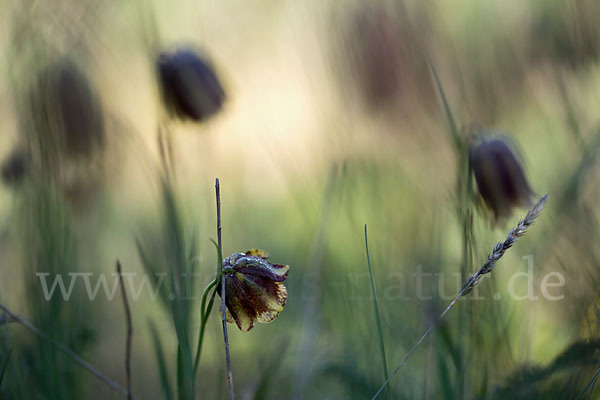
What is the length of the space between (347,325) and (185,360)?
355 millimetres

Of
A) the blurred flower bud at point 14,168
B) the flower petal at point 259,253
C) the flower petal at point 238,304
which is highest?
the blurred flower bud at point 14,168

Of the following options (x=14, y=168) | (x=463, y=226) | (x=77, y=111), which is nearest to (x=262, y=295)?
(x=463, y=226)

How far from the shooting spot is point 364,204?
1.20 m

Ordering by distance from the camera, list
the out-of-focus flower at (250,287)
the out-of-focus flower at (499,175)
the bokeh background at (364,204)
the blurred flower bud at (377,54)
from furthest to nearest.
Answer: the blurred flower bud at (377,54), the out-of-focus flower at (499,175), the bokeh background at (364,204), the out-of-focus flower at (250,287)

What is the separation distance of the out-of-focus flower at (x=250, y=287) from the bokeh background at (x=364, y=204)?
132mm

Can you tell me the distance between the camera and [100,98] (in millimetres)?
1116

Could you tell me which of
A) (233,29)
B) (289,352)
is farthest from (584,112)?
(233,29)

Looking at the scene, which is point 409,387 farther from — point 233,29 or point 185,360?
point 233,29

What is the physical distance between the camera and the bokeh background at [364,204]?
71cm

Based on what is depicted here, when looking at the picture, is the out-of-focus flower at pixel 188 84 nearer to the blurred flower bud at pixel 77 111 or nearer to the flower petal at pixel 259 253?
the blurred flower bud at pixel 77 111

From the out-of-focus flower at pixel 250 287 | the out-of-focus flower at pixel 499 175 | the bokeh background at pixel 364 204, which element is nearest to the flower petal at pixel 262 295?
the out-of-focus flower at pixel 250 287

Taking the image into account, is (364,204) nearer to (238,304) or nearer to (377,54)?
(377,54)

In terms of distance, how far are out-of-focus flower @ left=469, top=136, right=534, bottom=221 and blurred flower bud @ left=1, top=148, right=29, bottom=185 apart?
0.76 m

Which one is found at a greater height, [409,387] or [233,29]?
[233,29]
